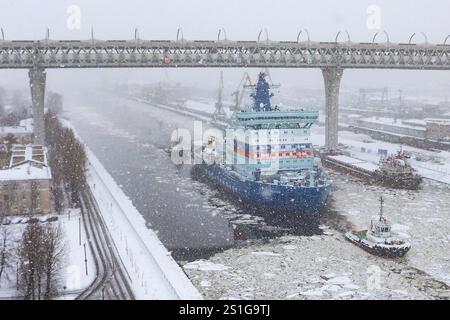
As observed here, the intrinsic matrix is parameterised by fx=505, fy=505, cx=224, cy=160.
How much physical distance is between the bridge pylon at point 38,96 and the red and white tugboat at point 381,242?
162ft

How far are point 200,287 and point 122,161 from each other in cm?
5096

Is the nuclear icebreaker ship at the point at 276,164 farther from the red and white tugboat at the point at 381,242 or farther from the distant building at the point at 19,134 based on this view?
the distant building at the point at 19,134

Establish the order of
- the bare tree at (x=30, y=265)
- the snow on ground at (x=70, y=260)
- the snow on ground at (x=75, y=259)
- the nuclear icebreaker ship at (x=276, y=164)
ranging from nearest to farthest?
the bare tree at (x=30, y=265), the snow on ground at (x=70, y=260), the snow on ground at (x=75, y=259), the nuclear icebreaker ship at (x=276, y=164)

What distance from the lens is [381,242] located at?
36.1 metres

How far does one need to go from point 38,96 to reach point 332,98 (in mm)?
45510

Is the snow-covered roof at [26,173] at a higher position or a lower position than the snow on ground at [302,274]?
higher

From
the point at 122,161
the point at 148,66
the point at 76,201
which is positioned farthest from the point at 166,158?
the point at 76,201

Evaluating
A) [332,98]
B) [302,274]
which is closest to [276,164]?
[302,274]

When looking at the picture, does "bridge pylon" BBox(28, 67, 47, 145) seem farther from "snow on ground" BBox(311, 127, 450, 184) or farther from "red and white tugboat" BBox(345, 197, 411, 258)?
"snow on ground" BBox(311, 127, 450, 184)

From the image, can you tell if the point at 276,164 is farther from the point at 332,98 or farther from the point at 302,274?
the point at 332,98

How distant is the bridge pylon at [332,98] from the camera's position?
272ft

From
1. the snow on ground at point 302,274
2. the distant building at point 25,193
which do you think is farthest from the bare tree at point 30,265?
the distant building at point 25,193

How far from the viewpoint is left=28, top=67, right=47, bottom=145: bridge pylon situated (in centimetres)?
7031

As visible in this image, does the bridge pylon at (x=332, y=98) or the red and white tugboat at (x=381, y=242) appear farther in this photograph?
the bridge pylon at (x=332, y=98)
